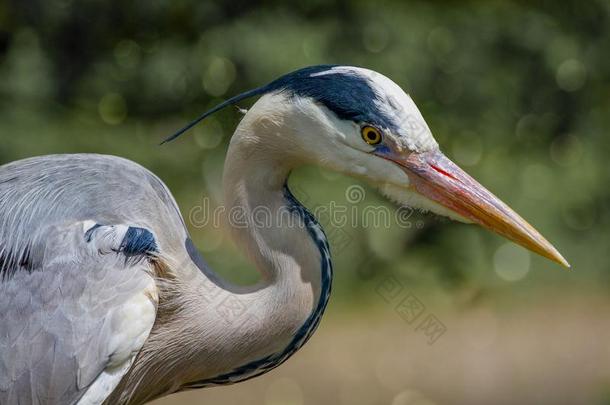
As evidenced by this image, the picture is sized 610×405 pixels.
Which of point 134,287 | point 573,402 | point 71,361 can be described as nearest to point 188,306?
point 134,287

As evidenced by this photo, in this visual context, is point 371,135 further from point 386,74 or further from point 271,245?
point 386,74

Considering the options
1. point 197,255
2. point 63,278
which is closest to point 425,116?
point 197,255

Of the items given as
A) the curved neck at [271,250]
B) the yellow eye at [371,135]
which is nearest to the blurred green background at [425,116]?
the curved neck at [271,250]

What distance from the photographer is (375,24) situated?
16.3ft

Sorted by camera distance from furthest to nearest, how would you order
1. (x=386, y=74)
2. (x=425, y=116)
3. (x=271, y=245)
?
(x=425, y=116) < (x=386, y=74) < (x=271, y=245)

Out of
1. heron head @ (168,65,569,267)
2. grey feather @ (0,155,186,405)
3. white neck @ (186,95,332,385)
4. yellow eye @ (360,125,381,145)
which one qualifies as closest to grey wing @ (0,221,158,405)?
grey feather @ (0,155,186,405)

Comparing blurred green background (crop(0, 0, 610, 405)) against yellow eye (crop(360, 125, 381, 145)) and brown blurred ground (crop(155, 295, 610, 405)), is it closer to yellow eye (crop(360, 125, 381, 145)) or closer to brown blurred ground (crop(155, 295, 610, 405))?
brown blurred ground (crop(155, 295, 610, 405))

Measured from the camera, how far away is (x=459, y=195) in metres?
2.24

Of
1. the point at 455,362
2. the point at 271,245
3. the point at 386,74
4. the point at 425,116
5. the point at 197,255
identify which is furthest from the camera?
the point at 425,116

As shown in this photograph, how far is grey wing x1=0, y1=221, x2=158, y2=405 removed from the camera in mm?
2162

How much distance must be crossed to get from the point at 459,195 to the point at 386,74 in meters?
2.69

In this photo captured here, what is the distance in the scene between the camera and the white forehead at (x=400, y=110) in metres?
2.16

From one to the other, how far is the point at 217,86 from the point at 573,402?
2410 mm

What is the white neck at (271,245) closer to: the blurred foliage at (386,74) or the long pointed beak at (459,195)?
the long pointed beak at (459,195)
